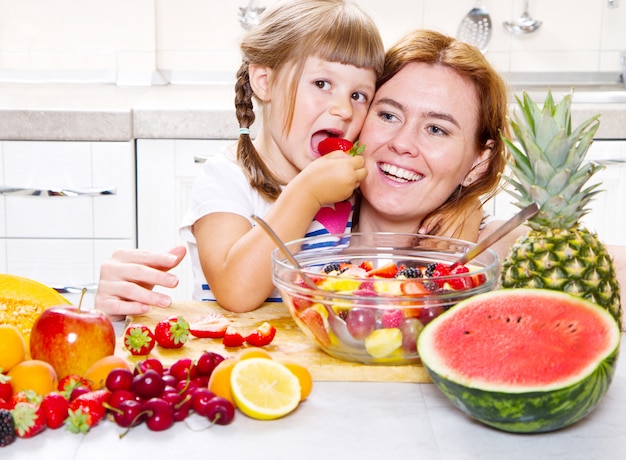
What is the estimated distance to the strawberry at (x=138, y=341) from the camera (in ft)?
3.69

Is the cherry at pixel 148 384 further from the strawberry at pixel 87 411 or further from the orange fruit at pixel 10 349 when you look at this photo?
the orange fruit at pixel 10 349

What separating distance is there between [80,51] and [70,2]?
184 millimetres

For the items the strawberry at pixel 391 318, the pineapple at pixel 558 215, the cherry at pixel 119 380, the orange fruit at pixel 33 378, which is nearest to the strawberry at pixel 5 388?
the orange fruit at pixel 33 378

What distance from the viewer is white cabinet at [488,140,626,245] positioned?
2.65 meters

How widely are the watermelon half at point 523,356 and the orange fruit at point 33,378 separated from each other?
43 cm

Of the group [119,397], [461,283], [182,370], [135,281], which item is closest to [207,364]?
[182,370]

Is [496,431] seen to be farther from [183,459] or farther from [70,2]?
[70,2]

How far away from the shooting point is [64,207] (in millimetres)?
2592

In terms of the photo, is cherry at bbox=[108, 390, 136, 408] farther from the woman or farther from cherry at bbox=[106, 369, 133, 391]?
the woman

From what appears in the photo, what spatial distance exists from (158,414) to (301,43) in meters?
1.00

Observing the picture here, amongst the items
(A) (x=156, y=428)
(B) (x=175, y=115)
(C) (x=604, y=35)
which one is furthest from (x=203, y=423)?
(C) (x=604, y=35)

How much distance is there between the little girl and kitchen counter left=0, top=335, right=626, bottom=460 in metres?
0.53

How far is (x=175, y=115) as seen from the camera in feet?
8.40

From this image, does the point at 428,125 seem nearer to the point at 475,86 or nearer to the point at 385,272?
the point at 475,86
